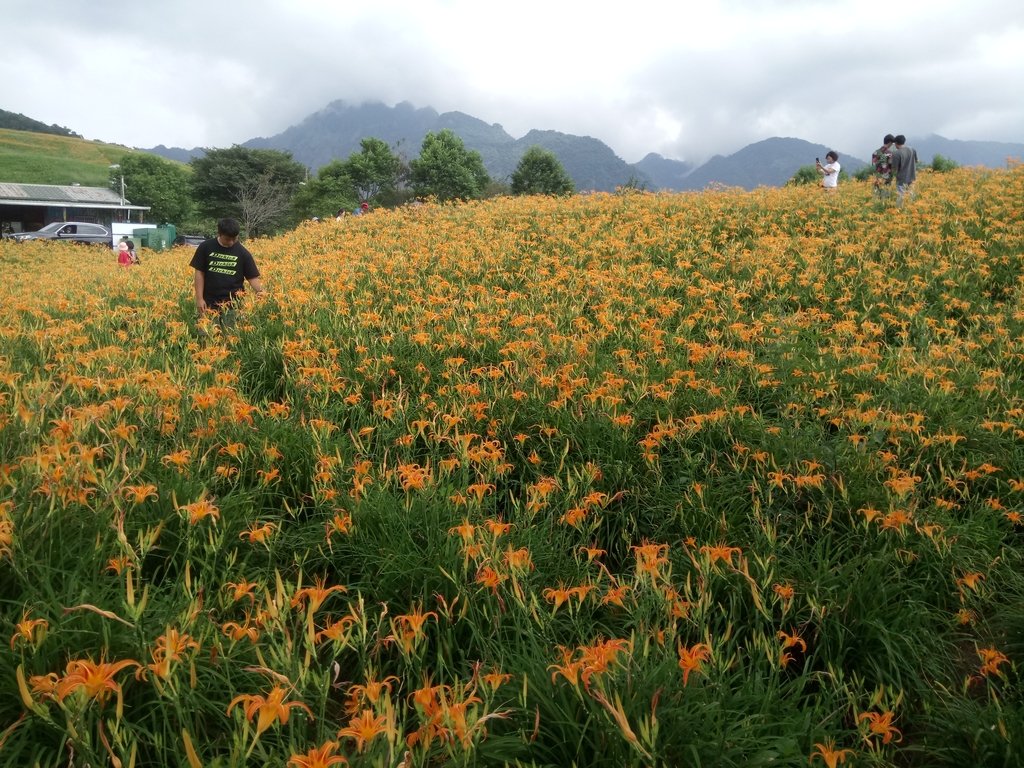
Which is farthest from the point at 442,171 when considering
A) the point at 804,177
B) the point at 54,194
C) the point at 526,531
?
the point at 526,531

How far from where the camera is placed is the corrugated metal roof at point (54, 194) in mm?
40125

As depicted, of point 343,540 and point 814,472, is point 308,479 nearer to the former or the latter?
point 343,540

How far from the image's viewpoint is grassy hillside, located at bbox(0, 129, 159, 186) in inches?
2413

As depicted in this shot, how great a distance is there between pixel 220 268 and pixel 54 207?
47.9 m

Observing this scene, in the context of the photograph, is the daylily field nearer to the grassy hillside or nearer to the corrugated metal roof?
the corrugated metal roof

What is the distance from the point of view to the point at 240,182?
128 feet

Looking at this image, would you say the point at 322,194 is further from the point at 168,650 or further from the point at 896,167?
the point at 168,650

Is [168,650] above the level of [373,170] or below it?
below

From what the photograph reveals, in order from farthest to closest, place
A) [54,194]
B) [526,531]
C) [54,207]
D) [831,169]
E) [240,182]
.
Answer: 1. [54,194]
2. [54,207]
3. [240,182]
4. [831,169]
5. [526,531]

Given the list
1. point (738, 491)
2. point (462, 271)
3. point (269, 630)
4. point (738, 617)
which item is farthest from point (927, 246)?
point (269, 630)

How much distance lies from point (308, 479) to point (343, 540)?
507mm

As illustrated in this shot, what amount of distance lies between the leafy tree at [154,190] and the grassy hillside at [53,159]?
1456 centimetres

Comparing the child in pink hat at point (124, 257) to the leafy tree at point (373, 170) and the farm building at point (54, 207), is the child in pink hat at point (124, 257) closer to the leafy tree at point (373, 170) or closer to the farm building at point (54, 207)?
the leafy tree at point (373, 170)

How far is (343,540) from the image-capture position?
212 centimetres
